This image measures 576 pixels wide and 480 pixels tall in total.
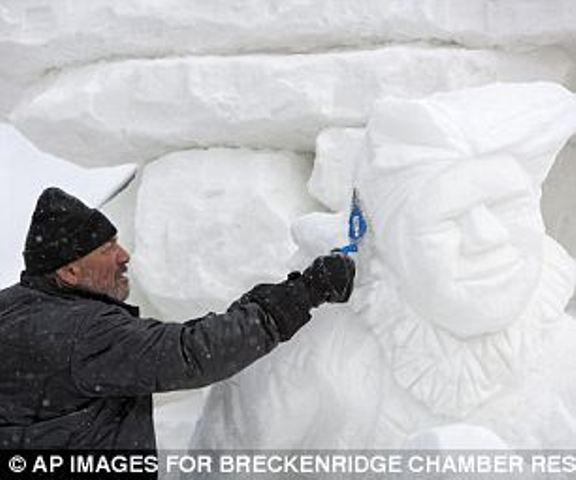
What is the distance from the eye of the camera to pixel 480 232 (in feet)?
5.76

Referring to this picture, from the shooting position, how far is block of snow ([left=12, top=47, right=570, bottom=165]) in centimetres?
263

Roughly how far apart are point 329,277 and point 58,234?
1.49 ft

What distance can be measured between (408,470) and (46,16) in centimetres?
161

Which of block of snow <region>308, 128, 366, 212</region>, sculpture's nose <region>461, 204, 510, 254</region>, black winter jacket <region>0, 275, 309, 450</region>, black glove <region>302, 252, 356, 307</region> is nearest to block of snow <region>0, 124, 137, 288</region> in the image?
block of snow <region>308, 128, 366, 212</region>

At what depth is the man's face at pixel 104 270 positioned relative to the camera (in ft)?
6.26

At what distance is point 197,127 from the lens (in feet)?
9.06

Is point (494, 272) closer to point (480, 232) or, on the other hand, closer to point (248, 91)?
point (480, 232)

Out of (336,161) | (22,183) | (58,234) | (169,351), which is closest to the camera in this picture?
(169,351)

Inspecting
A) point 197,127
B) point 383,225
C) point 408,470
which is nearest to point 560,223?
point 197,127

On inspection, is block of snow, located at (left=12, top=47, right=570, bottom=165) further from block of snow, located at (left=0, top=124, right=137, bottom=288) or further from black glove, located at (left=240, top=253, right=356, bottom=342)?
block of snow, located at (left=0, top=124, right=137, bottom=288)

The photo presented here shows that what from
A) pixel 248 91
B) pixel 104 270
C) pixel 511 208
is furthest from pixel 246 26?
pixel 511 208

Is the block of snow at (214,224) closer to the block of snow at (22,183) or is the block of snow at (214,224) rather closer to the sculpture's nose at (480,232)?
the sculpture's nose at (480,232)

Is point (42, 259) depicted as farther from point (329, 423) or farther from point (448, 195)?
point (448, 195)

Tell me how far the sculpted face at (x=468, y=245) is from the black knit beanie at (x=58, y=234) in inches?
20.0
